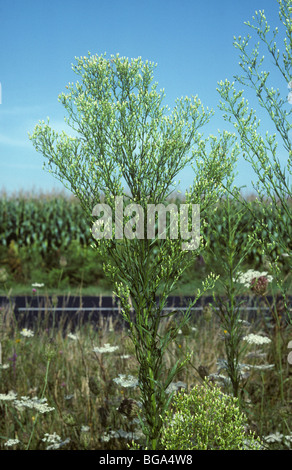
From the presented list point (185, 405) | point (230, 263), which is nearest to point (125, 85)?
point (230, 263)

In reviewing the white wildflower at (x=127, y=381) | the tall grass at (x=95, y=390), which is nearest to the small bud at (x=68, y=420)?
the tall grass at (x=95, y=390)

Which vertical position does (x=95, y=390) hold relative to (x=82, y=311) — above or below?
above

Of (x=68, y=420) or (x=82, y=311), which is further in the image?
(x=82, y=311)

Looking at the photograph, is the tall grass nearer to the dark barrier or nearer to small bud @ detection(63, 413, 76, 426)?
small bud @ detection(63, 413, 76, 426)

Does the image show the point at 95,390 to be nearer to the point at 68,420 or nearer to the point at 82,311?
the point at 68,420

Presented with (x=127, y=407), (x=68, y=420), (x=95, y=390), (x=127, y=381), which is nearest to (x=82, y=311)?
(x=95, y=390)

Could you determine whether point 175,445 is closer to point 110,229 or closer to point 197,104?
point 110,229

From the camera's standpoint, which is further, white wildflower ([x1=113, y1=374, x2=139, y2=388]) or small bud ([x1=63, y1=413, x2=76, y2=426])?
small bud ([x1=63, y1=413, x2=76, y2=426])

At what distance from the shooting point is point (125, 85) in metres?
3.35

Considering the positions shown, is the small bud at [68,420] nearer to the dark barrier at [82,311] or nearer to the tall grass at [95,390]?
the tall grass at [95,390]

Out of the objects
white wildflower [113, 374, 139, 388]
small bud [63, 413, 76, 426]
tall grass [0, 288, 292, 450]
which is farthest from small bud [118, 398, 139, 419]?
small bud [63, 413, 76, 426]

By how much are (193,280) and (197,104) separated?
1258 cm

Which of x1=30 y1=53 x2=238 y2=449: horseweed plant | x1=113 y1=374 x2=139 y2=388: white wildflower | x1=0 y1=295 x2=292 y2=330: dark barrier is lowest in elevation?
x1=0 y1=295 x2=292 y2=330: dark barrier

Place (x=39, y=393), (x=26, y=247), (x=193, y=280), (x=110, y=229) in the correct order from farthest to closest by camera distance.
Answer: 1. (x=26, y=247)
2. (x=193, y=280)
3. (x=39, y=393)
4. (x=110, y=229)
